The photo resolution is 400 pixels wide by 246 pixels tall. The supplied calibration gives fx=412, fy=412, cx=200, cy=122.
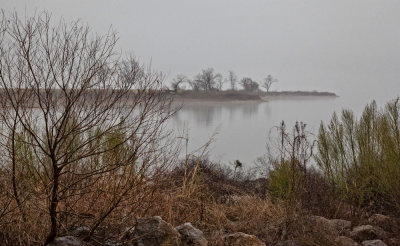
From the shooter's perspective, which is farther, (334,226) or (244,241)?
(334,226)

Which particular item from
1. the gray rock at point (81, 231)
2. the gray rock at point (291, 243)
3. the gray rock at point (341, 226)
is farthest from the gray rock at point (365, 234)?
the gray rock at point (81, 231)

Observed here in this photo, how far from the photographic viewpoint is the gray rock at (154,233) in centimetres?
444

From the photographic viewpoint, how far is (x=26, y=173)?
4770 mm

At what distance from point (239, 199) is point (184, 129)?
6.94 feet

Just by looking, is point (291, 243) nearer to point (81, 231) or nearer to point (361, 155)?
point (81, 231)

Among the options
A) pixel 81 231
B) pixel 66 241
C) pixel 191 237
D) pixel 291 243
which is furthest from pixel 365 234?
pixel 66 241

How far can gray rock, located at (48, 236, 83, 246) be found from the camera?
420 centimetres

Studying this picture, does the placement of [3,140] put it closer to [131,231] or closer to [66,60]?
[66,60]

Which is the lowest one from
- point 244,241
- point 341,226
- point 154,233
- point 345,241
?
point 341,226

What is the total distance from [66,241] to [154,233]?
91cm

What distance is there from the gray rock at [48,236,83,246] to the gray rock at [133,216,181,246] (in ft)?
2.01

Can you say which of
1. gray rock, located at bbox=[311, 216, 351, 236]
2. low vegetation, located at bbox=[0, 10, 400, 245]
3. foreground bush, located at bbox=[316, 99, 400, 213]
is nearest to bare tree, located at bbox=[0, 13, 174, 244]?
low vegetation, located at bbox=[0, 10, 400, 245]

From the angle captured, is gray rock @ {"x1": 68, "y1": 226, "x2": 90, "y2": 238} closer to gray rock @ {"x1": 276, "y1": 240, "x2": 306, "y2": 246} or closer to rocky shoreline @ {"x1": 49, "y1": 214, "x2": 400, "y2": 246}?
rocky shoreline @ {"x1": 49, "y1": 214, "x2": 400, "y2": 246}

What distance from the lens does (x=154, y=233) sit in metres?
4.45
